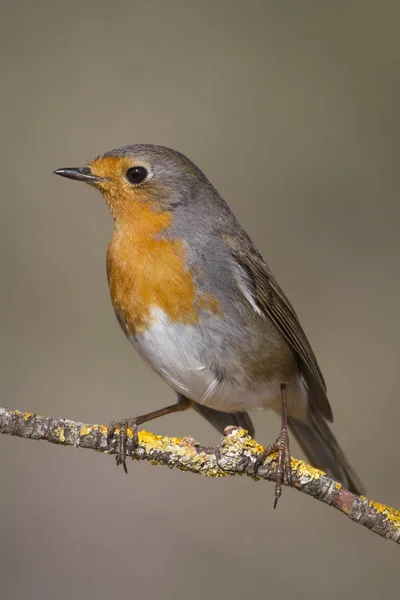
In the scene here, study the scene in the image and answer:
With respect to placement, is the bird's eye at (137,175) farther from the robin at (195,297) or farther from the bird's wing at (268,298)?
the bird's wing at (268,298)

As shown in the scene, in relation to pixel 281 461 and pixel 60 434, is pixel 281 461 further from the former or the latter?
pixel 60 434

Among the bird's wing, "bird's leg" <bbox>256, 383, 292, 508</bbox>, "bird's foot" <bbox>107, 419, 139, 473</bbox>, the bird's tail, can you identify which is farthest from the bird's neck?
the bird's tail

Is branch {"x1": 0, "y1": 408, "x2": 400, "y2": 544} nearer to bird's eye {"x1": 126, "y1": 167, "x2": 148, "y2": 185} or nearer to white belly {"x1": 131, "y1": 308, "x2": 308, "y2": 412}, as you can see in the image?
white belly {"x1": 131, "y1": 308, "x2": 308, "y2": 412}

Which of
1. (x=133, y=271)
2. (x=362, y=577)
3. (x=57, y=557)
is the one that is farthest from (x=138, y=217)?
(x=362, y=577)

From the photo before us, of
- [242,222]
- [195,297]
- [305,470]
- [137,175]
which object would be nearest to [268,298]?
[195,297]

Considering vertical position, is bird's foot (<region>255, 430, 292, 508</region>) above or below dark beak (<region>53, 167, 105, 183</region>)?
below

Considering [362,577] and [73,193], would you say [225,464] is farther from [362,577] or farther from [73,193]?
[73,193]
